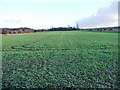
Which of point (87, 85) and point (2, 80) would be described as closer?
point (87, 85)

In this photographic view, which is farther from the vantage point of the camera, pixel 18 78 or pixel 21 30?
pixel 21 30

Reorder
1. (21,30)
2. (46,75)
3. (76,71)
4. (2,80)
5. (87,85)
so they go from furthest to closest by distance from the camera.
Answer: (21,30) < (76,71) < (46,75) < (2,80) < (87,85)

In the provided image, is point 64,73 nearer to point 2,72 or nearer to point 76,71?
point 76,71

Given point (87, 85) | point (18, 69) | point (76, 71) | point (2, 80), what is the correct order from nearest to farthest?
point (87, 85) < point (2, 80) < point (76, 71) < point (18, 69)

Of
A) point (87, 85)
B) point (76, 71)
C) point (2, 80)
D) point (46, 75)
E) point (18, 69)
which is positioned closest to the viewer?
point (87, 85)

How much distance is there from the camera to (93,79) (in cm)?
697

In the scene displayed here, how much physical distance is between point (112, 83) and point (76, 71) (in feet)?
4.95

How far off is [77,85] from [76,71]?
145 centimetres

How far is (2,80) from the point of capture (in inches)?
272

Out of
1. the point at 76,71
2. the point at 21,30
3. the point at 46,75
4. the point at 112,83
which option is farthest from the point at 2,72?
the point at 21,30

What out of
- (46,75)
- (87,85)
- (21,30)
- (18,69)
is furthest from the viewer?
(21,30)

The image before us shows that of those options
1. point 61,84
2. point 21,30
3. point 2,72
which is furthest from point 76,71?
point 21,30

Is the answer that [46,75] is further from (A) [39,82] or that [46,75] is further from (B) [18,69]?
(B) [18,69]

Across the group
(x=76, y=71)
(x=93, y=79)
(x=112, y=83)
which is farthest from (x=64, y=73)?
(x=112, y=83)
